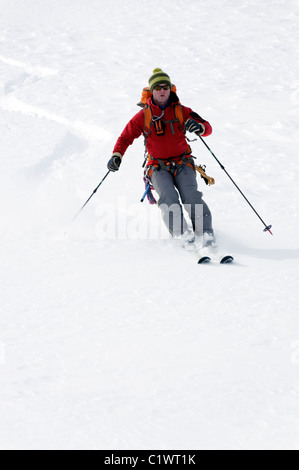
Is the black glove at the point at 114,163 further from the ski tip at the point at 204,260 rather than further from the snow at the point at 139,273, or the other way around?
the ski tip at the point at 204,260

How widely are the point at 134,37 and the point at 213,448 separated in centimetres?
1303

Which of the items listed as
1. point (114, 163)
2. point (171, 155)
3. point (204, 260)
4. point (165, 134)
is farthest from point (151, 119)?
point (204, 260)

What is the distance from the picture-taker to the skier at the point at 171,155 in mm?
5621

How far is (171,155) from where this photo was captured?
5.89 m

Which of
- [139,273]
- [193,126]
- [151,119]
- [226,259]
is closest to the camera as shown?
[139,273]

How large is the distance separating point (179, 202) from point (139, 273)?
103cm

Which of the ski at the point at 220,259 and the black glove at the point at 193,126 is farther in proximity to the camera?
the black glove at the point at 193,126

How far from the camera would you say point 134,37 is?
47.0 feet

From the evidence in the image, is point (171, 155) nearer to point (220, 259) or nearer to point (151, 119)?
point (151, 119)

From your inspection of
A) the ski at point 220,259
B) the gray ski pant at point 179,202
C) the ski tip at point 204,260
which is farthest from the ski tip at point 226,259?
the gray ski pant at point 179,202

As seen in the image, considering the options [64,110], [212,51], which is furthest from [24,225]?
[212,51]

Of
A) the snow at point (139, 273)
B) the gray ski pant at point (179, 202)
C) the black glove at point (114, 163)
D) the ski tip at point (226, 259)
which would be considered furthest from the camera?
the black glove at point (114, 163)

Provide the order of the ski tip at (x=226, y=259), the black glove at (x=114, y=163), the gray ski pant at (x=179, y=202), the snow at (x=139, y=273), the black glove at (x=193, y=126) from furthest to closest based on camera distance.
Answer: the black glove at (x=114, y=163) → the gray ski pant at (x=179, y=202) → the black glove at (x=193, y=126) → the ski tip at (x=226, y=259) → the snow at (x=139, y=273)
